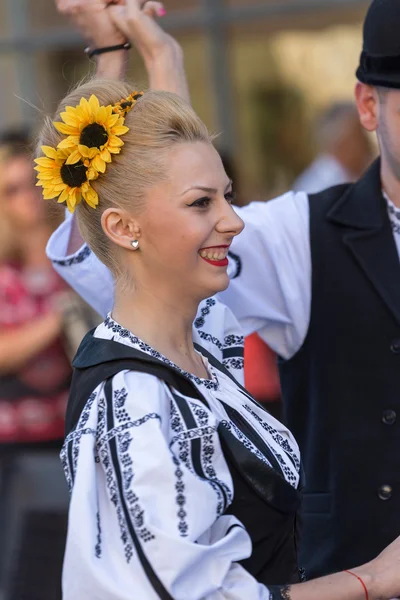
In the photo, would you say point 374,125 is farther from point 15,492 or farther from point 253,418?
point 15,492

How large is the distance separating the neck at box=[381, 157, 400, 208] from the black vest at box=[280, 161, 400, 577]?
0.04 meters

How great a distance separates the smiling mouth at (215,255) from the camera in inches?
87.3

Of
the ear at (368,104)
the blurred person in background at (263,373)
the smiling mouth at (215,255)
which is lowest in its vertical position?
the blurred person in background at (263,373)

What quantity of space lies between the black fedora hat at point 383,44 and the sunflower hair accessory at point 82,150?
742mm

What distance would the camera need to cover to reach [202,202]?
7.25ft

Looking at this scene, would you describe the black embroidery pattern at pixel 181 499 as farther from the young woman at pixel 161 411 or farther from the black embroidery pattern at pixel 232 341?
the black embroidery pattern at pixel 232 341

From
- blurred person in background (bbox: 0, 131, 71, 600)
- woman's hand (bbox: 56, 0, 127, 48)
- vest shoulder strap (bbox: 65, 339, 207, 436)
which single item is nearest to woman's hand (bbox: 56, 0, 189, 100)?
woman's hand (bbox: 56, 0, 127, 48)

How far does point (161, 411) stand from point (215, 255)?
370mm

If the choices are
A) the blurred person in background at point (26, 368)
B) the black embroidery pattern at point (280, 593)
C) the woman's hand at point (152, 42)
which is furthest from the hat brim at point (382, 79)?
the blurred person in background at point (26, 368)

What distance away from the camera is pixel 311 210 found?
2.91m

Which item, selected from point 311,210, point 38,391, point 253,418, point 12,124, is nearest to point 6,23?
point 12,124

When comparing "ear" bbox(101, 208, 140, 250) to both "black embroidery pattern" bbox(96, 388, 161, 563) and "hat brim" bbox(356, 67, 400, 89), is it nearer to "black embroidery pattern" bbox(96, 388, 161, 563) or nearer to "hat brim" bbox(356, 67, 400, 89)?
"black embroidery pattern" bbox(96, 388, 161, 563)

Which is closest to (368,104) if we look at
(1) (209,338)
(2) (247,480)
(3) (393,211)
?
(3) (393,211)

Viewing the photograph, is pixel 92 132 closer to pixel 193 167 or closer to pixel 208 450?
pixel 193 167
